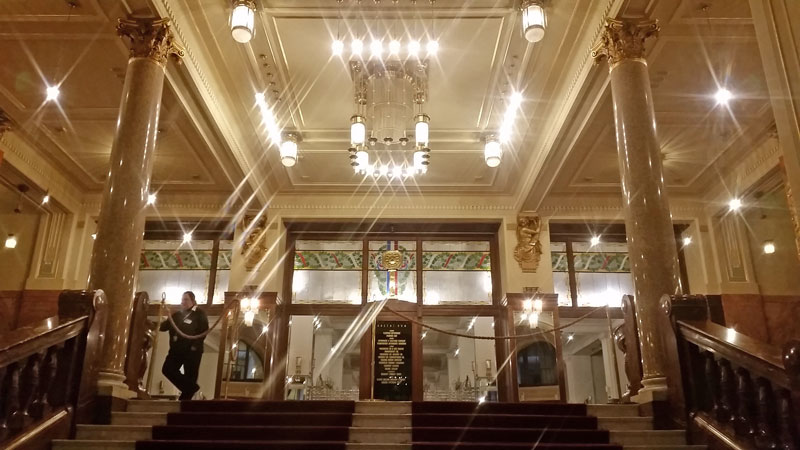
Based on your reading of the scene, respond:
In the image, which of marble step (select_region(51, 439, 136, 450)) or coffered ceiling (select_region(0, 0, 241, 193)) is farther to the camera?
coffered ceiling (select_region(0, 0, 241, 193))

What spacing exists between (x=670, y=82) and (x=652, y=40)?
61.1 inches

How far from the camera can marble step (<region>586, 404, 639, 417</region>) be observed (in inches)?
222

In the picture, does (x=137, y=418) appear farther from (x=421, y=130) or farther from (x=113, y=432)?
(x=421, y=130)

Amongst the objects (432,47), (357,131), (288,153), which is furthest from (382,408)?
(288,153)

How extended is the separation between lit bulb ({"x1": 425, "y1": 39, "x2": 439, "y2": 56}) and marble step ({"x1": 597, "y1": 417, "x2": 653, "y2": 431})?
15.9ft

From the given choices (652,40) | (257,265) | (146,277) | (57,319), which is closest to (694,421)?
(652,40)

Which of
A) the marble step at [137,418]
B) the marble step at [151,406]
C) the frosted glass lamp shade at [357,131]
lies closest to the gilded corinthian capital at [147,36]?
the frosted glass lamp shade at [357,131]

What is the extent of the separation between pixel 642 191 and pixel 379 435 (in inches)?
134

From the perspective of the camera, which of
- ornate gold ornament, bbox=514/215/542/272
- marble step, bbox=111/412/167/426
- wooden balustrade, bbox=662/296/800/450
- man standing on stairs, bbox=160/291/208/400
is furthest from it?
ornate gold ornament, bbox=514/215/542/272

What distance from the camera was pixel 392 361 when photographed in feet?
38.7

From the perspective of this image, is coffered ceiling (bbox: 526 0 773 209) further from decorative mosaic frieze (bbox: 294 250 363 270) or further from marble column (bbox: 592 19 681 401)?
decorative mosaic frieze (bbox: 294 250 363 270)

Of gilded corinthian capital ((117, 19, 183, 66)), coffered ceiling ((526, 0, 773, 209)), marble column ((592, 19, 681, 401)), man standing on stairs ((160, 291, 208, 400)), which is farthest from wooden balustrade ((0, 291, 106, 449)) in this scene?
coffered ceiling ((526, 0, 773, 209))

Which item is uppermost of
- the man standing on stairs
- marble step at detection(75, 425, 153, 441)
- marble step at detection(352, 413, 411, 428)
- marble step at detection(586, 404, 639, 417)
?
the man standing on stairs

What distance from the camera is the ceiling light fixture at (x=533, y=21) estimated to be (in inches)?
255
